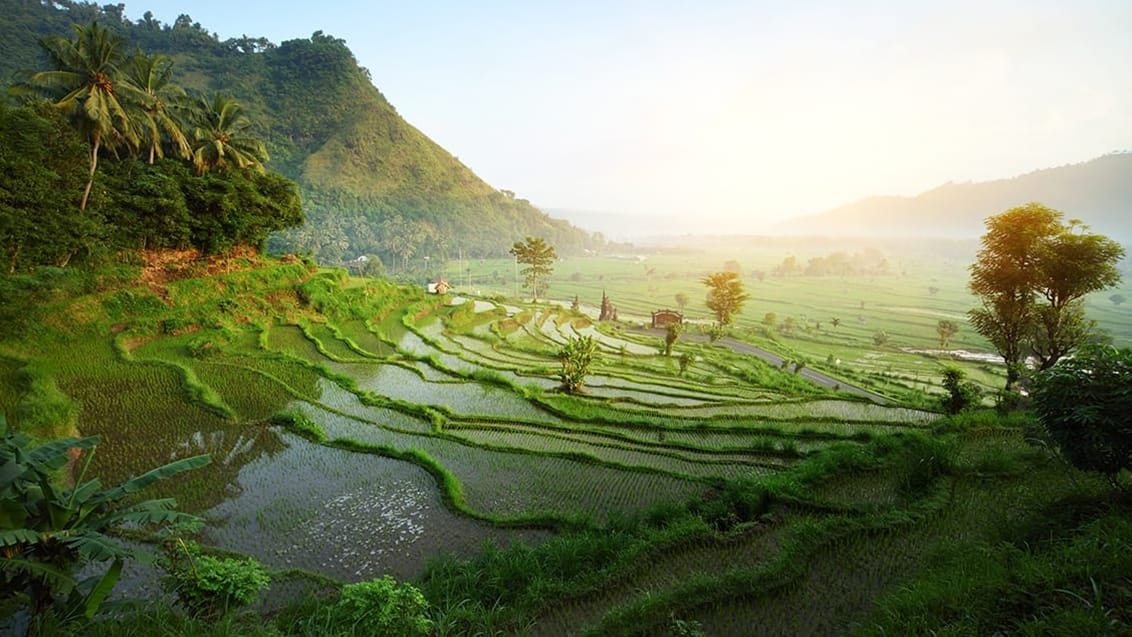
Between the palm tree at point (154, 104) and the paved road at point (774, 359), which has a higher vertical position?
the palm tree at point (154, 104)

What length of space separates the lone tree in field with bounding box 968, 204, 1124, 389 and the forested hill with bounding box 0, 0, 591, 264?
73041mm

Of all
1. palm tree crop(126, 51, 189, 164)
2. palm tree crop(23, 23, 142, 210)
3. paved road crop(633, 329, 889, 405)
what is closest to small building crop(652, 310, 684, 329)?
paved road crop(633, 329, 889, 405)


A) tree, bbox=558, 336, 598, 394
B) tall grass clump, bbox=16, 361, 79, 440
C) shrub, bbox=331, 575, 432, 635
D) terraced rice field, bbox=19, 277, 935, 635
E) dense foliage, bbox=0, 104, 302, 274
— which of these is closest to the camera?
shrub, bbox=331, 575, 432, 635

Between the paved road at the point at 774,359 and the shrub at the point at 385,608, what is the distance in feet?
Answer: 66.7

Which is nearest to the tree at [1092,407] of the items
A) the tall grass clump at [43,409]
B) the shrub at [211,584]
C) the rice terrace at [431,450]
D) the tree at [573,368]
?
the rice terrace at [431,450]

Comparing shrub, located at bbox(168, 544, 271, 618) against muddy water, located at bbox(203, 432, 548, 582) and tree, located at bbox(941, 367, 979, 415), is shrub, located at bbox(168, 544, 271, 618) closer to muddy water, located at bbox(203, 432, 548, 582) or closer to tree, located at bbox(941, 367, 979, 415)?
muddy water, located at bbox(203, 432, 548, 582)

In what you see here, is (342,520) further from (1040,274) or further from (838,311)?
(838,311)

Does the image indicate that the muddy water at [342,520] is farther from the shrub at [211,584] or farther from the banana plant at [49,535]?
the banana plant at [49,535]

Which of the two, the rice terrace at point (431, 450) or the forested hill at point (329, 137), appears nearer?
the rice terrace at point (431, 450)

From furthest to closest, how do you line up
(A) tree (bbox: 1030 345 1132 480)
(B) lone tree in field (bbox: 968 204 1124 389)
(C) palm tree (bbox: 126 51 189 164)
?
(C) palm tree (bbox: 126 51 189 164)
(B) lone tree in field (bbox: 968 204 1124 389)
(A) tree (bbox: 1030 345 1132 480)

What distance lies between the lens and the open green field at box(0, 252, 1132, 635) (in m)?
6.03

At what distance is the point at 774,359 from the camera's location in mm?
37344

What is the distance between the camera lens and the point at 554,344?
29.6 meters

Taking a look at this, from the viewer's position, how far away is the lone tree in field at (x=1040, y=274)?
45.0 ft
